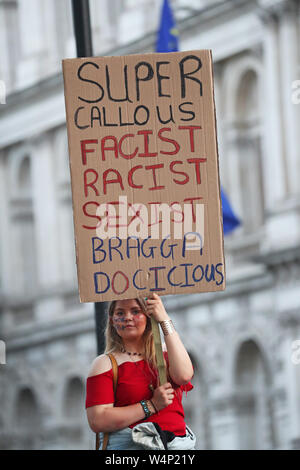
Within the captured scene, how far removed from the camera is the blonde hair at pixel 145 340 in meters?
5.60

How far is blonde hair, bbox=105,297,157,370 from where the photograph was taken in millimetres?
5602

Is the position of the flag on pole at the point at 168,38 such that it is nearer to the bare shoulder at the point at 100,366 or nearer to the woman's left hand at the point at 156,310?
the woman's left hand at the point at 156,310

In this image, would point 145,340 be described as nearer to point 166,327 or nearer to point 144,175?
point 166,327

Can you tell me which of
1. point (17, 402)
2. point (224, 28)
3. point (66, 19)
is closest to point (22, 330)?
point (17, 402)

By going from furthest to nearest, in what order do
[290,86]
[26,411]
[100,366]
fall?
[26,411]
[290,86]
[100,366]

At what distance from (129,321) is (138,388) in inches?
10.2

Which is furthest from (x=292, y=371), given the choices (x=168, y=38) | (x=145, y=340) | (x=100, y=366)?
(x=100, y=366)

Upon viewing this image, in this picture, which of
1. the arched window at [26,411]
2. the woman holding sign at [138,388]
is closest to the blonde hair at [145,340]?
the woman holding sign at [138,388]

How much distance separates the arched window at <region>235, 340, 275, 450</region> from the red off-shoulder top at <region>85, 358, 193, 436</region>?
18962 mm

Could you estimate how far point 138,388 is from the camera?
5555 millimetres

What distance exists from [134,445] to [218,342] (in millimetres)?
19598

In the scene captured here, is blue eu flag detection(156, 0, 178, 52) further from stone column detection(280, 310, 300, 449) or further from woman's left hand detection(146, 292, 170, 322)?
woman's left hand detection(146, 292, 170, 322)

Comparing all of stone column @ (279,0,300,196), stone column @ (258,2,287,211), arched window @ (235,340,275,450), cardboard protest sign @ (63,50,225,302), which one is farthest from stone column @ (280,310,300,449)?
cardboard protest sign @ (63,50,225,302)

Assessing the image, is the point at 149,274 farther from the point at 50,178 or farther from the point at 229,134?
the point at 50,178
